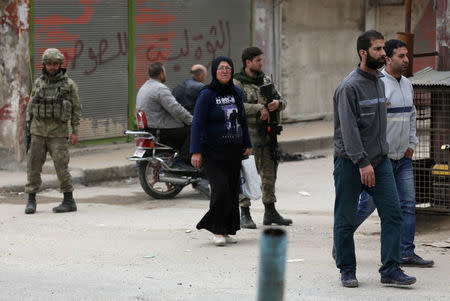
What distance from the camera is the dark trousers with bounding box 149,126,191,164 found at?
1247cm

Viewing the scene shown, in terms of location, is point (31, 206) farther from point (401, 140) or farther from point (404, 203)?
point (401, 140)

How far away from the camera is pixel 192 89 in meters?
12.7

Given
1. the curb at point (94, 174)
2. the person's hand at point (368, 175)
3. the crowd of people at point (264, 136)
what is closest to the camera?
the person's hand at point (368, 175)

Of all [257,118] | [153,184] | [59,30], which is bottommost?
[153,184]

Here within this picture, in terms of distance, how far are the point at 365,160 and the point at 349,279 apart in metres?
0.92

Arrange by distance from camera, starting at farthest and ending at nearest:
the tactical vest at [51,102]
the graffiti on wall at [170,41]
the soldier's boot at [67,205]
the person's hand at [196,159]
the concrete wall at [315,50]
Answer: the concrete wall at [315,50] < the graffiti on wall at [170,41] < the soldier's boot at [67,205] < the tactical vest at [51,102] < the person's hand at [196,159]

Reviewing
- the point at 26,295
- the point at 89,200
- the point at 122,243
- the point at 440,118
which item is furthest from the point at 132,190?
the point at 26,295

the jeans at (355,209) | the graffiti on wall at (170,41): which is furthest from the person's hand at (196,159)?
the graffiti on wall at (170,41)

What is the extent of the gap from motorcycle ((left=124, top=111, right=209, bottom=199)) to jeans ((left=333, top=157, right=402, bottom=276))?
522cm

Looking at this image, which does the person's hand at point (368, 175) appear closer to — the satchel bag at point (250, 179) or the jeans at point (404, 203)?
the jeans at point (404, 203)

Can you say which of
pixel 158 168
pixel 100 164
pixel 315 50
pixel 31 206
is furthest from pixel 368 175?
pixel 315 50

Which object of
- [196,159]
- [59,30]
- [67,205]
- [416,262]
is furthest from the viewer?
[59,30]

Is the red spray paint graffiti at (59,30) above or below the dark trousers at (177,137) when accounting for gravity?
above

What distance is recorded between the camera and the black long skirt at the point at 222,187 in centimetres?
905
